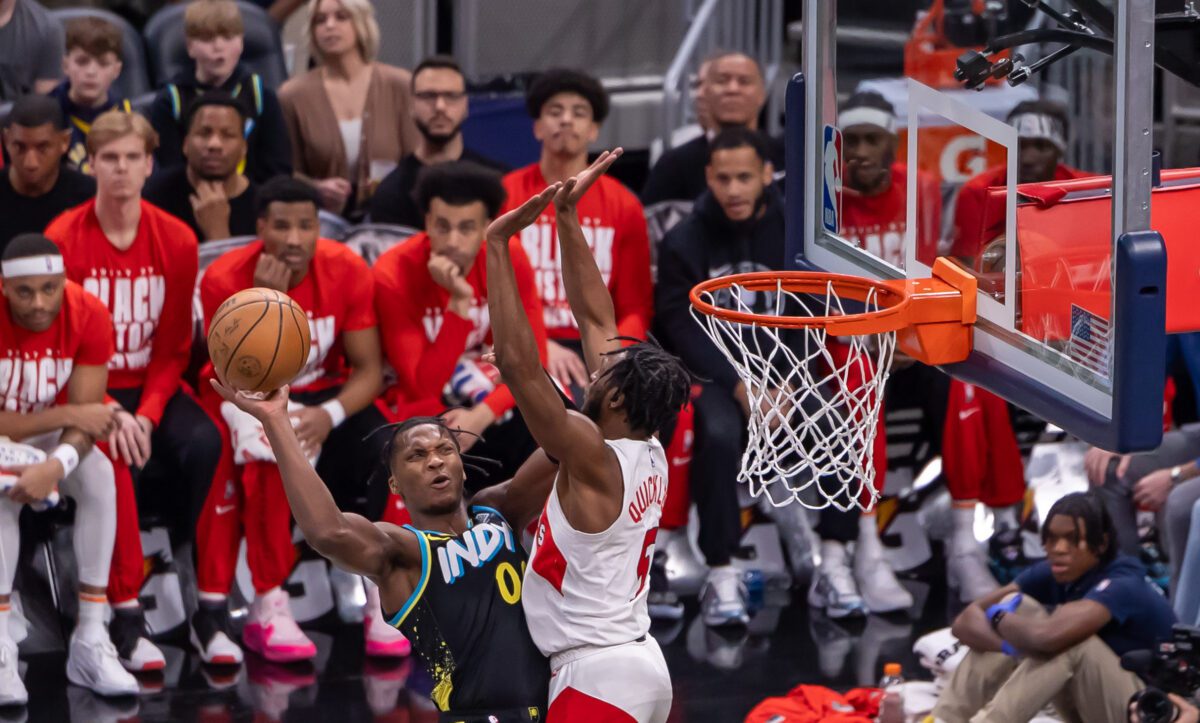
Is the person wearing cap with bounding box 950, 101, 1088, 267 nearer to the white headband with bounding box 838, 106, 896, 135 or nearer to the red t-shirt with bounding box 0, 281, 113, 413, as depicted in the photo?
the white headband with bounding box 838, 106, 896, 135

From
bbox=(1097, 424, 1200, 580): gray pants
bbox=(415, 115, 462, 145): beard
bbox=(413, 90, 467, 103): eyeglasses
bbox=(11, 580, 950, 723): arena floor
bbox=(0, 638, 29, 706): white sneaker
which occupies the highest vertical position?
bbox=(413, 90, 467, 103): eyeglasses

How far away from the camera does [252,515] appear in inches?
264

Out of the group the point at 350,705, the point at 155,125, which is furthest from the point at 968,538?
the point at 155,125

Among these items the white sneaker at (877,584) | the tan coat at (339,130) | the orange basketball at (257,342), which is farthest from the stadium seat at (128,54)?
the white sneaker at (877,584)

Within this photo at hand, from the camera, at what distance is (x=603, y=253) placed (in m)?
7.36

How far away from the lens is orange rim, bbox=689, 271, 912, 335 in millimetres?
4305

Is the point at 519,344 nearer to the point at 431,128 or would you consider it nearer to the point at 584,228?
the point at 584,228

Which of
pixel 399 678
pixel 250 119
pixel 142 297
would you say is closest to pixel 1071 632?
pixel 399 678

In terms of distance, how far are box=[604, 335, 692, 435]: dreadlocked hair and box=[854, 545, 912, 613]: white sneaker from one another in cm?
301

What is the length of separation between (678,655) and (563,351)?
1294 millimetres

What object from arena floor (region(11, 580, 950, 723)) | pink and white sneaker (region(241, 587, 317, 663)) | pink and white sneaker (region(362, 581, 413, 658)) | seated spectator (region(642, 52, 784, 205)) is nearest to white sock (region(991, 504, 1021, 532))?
arena floor (region(11, 580, 950, 723))

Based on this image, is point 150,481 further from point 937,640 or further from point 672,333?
point 937,640

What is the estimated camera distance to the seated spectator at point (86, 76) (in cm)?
748

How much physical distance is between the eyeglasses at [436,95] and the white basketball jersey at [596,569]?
3.41m
